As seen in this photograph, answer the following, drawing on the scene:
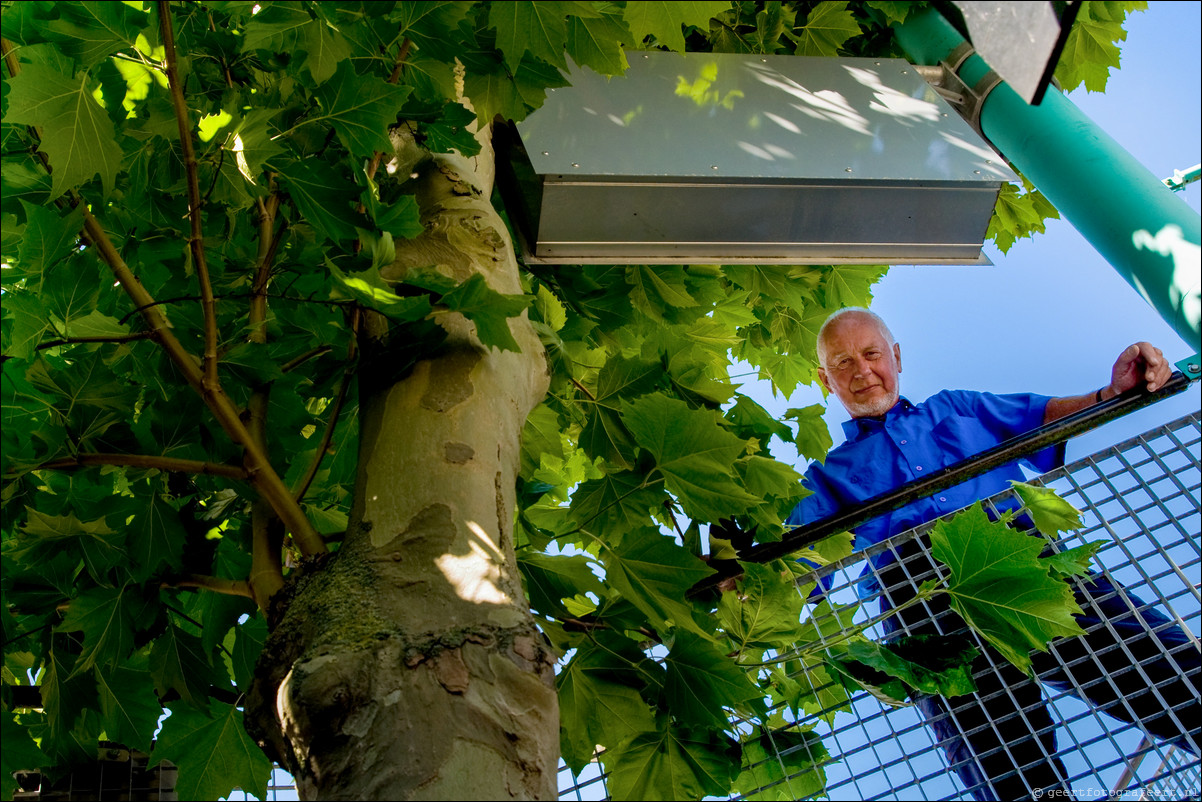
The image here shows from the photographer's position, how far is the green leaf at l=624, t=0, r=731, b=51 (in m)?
1.49

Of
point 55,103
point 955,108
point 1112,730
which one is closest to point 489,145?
point 55,103

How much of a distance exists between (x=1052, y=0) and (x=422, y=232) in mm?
949

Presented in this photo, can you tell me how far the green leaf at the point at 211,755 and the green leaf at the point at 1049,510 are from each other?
4.43 ft

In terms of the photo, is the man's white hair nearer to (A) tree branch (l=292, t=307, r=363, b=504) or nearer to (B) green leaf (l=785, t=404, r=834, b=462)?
(B) green leaf (l=785, t=404, r=834, b=462)

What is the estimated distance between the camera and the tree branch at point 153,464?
1243 millimetres

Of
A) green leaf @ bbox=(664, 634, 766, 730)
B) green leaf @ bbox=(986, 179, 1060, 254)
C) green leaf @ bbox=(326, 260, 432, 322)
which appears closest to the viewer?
green leaf @ bbox=(326, 260, 432, 322)

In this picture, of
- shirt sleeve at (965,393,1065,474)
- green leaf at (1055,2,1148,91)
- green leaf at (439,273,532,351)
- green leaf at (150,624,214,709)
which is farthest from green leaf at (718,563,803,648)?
green leaf at (1055,2,1148,91)

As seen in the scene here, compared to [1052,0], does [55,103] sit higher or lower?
lower

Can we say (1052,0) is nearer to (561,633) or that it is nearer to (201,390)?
(201,390)

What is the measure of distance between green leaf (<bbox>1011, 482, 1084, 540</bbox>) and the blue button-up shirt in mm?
1062

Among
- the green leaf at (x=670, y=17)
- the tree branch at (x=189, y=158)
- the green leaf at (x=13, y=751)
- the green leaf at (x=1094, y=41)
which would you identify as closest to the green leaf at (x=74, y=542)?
the green leaf at (x=13, y=751)

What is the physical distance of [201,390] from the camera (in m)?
1.27

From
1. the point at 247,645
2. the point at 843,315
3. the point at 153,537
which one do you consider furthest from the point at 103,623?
the point at 843,315

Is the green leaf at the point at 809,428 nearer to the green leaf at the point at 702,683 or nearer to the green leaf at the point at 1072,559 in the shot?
the green leaf at the point at 1072,559
